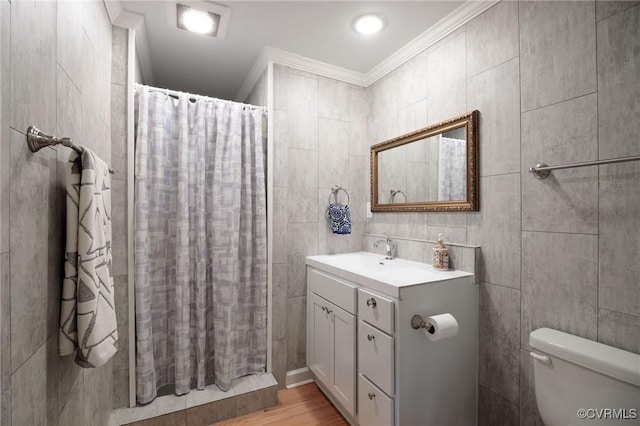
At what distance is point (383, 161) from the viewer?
2.23m

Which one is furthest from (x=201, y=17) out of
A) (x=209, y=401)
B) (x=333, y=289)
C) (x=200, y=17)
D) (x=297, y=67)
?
(x=209, y=401)

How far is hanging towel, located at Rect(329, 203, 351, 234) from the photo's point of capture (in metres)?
2.16

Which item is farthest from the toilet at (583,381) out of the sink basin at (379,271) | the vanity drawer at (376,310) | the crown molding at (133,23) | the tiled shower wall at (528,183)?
the crown molding at (133,23)

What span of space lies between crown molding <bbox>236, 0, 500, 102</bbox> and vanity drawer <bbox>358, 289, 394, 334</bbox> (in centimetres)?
165

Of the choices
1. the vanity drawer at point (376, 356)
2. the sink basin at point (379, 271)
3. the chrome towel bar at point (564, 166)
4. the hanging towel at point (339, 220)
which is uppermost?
the chrome towel bar at point (564, 166)

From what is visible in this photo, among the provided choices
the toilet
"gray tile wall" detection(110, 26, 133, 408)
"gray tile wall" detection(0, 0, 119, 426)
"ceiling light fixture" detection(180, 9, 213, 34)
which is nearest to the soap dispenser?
the toilet

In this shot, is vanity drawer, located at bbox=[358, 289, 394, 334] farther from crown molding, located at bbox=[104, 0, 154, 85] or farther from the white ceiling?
crown molding, located at bbox=[104, 0, 154, 85]

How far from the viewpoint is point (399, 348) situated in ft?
4.15

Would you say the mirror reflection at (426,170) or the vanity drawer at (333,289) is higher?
the mirror reflection at (426,170)

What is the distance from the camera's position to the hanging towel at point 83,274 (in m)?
0.85

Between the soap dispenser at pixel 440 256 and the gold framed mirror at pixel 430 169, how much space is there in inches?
9.0

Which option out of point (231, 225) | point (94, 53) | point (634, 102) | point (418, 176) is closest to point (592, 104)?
point (634, 102)

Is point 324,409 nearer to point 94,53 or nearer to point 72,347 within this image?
point 72,347

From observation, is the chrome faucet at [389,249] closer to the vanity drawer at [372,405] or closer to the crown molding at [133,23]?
the vanity drawer at [372,405]
